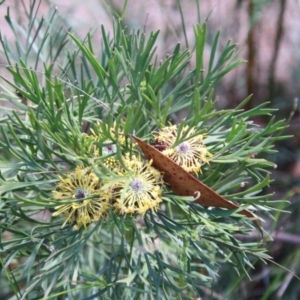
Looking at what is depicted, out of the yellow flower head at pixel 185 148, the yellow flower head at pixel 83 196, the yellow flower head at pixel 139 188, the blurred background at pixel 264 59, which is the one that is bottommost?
the yellow flower head at pixel 83 196

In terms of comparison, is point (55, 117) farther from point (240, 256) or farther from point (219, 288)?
point (219, 288)

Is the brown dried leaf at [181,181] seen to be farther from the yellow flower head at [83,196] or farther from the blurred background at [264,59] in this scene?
the blurred background at [264,59]

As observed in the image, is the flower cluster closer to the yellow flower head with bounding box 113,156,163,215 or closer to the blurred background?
the yellow flower head with bounding box 113,156,163,215

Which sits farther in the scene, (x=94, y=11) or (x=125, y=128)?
(x=94, y=11)

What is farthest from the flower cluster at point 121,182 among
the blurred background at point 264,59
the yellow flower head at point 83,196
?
the blurred background at point 264,59

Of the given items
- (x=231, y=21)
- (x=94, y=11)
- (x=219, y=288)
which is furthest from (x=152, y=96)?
(x=94, y=11)

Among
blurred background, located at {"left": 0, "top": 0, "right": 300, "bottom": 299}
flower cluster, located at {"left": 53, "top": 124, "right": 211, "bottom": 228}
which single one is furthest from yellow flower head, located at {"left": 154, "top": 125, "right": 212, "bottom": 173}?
blurred background, located at {"left": 0, "top": 0, "right": 300, "bottom": 299}

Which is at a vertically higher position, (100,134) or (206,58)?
(206,58)

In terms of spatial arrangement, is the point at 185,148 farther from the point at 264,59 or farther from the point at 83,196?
the point at 264,59
